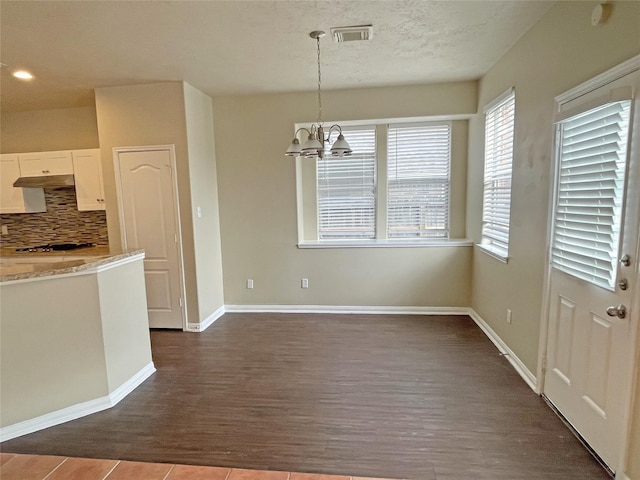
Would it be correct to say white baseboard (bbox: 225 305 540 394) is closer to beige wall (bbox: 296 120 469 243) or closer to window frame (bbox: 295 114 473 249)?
window frame (bbox: 295 114 473 249)

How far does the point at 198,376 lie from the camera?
2896 mm

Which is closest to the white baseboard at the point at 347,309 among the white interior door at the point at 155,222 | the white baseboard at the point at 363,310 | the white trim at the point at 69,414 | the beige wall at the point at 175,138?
the white baseboard at the point at 363,310

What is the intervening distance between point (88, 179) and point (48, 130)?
1.07 meters

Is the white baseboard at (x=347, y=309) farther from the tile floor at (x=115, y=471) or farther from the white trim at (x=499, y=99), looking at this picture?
the tile floor at (x=115, y=471)

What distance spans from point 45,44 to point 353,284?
3.76 meters

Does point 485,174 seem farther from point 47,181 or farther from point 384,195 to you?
point 47,181

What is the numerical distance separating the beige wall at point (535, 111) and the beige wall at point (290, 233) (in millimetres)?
758

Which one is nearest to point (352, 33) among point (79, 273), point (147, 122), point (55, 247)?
point (147, 122)

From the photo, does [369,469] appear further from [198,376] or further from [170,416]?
[198,376]

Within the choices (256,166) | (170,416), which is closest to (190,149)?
(256,166)

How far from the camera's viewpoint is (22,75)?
325cm

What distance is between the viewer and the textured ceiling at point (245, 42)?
7.33 ft

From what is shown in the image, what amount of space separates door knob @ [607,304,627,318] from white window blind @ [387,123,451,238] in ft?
8.62

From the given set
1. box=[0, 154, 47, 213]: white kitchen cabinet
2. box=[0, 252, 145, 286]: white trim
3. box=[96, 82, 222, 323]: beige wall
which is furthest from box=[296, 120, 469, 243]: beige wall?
box=[0, 154, 47, 213]: white kitchen cabinet
